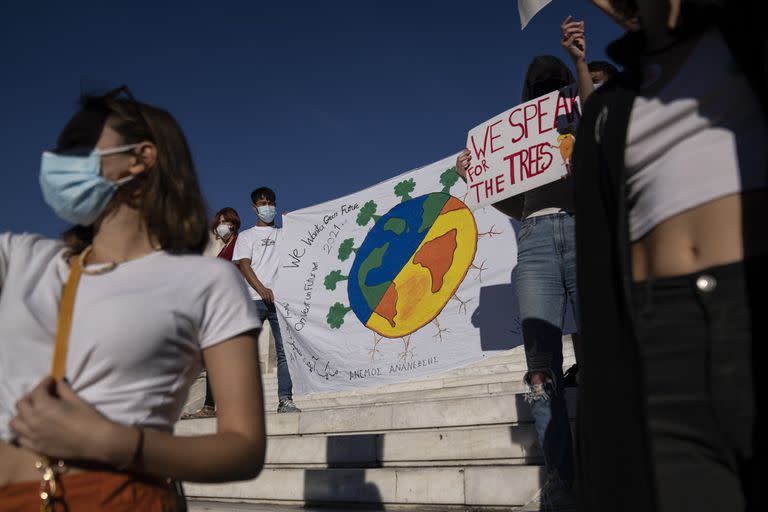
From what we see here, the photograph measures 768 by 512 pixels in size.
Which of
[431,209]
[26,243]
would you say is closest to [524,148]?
[431,209]

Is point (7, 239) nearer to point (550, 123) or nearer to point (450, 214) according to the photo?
point (550, 123)

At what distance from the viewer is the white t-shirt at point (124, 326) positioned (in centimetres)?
124

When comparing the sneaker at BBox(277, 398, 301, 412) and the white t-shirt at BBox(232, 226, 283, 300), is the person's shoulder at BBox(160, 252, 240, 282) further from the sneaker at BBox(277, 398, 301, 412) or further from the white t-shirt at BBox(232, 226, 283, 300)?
the white t-shirt at BBox(232, 226, 283, 300)

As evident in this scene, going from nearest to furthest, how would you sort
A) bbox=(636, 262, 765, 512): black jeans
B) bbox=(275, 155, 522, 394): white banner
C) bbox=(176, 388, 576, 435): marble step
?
bbox=(636, 262, 765, 512): black jeans
bbox=(176, 388, 576, 435): marble step
bbox=(275, 155, 522, 394): white banner

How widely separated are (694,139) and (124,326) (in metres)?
1.21

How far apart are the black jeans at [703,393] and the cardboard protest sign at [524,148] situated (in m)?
2.22

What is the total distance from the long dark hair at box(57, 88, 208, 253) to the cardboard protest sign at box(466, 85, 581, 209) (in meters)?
2.32

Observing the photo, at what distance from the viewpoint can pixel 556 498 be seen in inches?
115

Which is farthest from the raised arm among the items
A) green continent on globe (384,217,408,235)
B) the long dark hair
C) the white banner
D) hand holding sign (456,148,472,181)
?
green continent on globe (384,217,408,235)

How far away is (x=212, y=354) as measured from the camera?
132 centimetres

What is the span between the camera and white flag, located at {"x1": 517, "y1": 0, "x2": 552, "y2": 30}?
10.5 ft

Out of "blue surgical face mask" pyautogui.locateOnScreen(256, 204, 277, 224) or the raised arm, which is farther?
"blue surgical face mask" pyautogui.locateOnScreen(256, 204, 277, 224)

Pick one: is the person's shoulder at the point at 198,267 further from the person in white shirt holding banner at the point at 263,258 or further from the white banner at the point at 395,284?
the person in white shirt holding banner at the point at 263,258

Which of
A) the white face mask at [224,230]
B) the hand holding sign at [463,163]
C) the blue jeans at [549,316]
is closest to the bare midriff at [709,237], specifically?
the blue jeans at [549,316]
